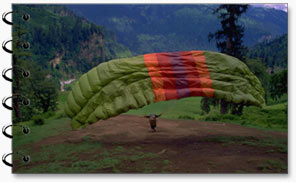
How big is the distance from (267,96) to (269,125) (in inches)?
25.7

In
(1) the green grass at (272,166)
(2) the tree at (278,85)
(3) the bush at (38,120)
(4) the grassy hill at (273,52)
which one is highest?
(4) the grassy hill at (273,52)

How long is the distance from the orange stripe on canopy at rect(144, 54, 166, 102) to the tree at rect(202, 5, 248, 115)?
186 cm

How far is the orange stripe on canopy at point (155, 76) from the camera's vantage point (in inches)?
202

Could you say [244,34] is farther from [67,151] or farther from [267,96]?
[67,151]

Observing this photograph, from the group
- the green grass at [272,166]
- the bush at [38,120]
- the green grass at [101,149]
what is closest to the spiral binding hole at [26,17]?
the green grass at [101,149]

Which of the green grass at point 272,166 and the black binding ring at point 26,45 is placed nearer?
the green grass at point 272,166

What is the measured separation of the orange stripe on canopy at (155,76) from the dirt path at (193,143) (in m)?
0.99

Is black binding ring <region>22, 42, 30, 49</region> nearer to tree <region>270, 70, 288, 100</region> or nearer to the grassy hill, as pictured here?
the grassy hill

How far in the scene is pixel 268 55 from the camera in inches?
242

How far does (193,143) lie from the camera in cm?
539

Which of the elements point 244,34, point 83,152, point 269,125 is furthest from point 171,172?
point 244,34

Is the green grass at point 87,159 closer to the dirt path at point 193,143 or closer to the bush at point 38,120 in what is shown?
the dirt path at point 193,143

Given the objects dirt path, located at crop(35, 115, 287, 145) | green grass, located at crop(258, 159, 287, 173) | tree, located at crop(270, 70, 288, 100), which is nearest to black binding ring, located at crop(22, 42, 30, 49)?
dirt path, located at crop(35, 115, 287, 145)

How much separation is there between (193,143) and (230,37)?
9.44 feet
